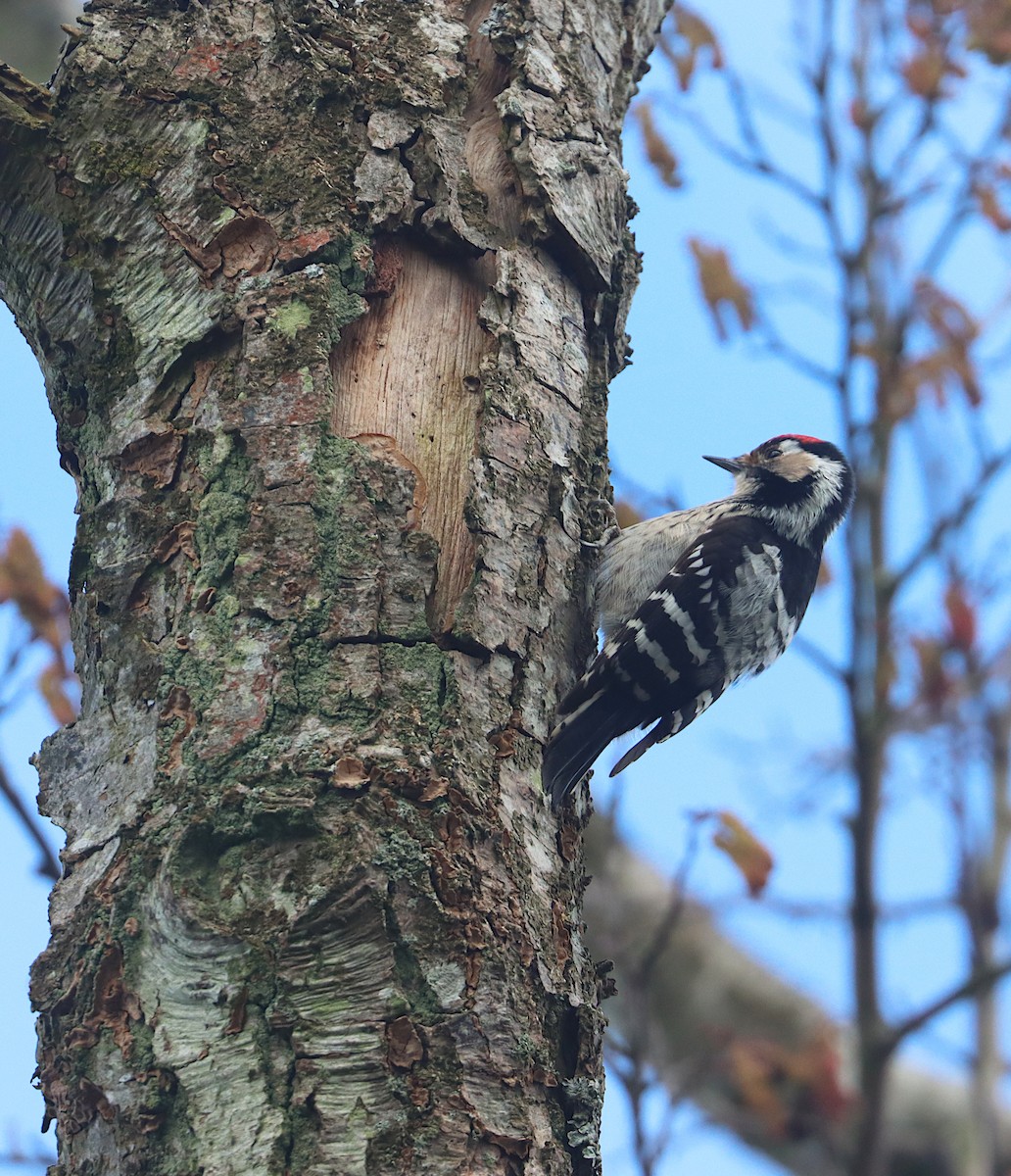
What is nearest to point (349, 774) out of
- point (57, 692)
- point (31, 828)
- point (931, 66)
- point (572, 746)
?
point (572, 746)

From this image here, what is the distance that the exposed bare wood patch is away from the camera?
94.9 inches

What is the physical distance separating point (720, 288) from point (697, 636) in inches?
77.3

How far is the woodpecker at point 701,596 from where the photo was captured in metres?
2.95

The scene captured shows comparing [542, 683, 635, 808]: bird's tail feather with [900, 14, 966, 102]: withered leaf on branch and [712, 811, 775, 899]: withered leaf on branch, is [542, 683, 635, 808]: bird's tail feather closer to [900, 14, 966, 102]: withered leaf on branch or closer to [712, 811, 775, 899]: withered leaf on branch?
[712, 811, 775, 899]: withered leaf on branch

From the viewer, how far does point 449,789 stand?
2.06 meters

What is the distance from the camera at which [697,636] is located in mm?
3879

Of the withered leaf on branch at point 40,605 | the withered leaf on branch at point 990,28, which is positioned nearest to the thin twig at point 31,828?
the withered leaf on branch at point 40,605

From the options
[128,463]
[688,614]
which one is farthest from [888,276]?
[128,463]

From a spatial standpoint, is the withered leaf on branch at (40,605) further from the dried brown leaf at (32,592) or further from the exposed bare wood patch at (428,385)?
the exposed bare wood patch at (428,385)

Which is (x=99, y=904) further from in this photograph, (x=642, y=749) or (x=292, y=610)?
(x=642, y=749)

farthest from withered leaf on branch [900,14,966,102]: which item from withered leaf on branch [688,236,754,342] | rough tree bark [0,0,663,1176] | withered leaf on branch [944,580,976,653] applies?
rough tree bark [0,0,663,1176]

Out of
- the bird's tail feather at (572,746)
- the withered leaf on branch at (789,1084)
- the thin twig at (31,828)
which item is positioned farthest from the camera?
the withered leaf on branch at (789,1084)

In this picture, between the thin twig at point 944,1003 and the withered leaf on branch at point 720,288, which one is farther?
the withered leaf on branch at point 720,288

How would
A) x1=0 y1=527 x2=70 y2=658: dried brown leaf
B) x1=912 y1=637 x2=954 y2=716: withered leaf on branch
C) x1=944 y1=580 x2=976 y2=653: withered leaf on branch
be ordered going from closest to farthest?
1. x1=0 y1=527 x2=70 y2=658: dried brown leaf
2. x1=912 y1=637 x2=954 y2=716: withered leaf on branch
3. x1=944 y1=580 x2=976 y2=653: withered leaf on branch
